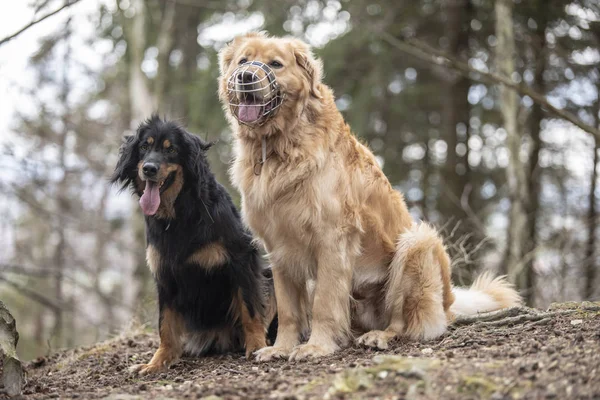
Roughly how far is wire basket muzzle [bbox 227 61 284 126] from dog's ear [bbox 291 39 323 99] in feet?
1.05

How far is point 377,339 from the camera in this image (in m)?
4.56

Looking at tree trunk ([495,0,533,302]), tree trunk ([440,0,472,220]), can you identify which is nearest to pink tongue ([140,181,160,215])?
tree trunk ([495,0,533,302])

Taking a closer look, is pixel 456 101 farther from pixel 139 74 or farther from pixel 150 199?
pixel 150 199

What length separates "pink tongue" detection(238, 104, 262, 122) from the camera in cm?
435

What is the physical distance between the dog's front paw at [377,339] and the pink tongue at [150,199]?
186cm

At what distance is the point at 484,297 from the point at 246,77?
2.91 metres

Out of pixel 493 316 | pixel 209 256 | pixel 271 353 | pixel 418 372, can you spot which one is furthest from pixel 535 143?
pixel 418 372

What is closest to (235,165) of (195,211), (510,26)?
(195,211)

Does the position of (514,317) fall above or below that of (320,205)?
below

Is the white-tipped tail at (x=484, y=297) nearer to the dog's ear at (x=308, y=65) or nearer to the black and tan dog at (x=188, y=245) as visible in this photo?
the black and tan dog at (x=188, y=245)

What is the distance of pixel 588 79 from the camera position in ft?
38.9

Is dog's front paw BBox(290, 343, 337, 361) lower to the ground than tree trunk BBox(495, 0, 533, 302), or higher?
lower

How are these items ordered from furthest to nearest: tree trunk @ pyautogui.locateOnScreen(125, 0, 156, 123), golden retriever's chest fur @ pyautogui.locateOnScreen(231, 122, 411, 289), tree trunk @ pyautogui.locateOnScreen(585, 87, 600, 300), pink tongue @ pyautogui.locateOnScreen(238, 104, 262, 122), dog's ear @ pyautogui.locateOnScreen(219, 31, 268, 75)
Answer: tree trunk @ pyautogui.locateOnScreen(125, 0, 156, 123) < tree trunk @ pyautogui.locateOnScreen(585, 87, 600, 300) < dog's ear @ pyautogui.locateOnScreen(219, 31, 268, 75) < golden retriever's chest fur @ pyautogui.locateOnScreen(231, 122, 411, 289) < pink tongue @ pyautogui.locateOnScreen(238, 104, 262, 122)

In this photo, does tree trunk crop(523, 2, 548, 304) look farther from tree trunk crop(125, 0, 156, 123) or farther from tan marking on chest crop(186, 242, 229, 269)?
tree trunk crop(125, 0, 156, 123)
